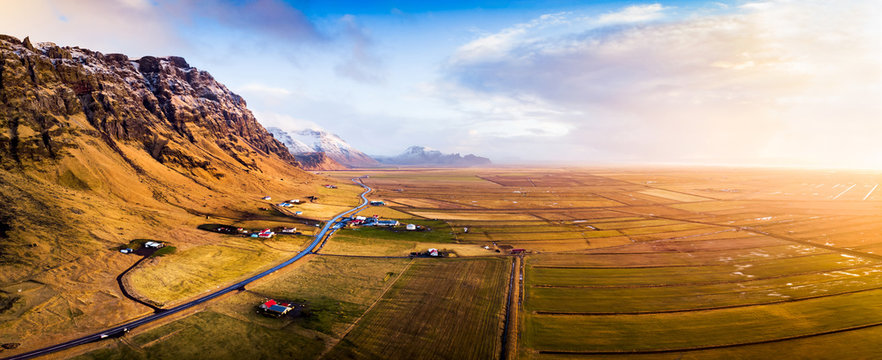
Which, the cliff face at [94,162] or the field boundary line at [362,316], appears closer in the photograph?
the field boundary line at [362,316]

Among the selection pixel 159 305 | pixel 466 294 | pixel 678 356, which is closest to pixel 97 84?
pixel 159 305

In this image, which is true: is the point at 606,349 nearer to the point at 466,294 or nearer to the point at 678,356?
the point at 678,356

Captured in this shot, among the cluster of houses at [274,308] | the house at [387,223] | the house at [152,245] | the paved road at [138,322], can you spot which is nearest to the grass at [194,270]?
the paved road at [138,322]

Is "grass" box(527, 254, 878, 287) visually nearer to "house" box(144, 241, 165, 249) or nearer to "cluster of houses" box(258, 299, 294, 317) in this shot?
"cluster of houses" box(258, 299, 294, 317)

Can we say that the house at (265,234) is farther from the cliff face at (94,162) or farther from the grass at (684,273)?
the grass at (684,273)

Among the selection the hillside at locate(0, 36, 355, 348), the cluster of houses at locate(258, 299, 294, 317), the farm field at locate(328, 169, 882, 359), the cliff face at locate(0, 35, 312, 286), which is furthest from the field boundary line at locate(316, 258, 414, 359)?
the cliff face at locate(0, 35, 312, 286)

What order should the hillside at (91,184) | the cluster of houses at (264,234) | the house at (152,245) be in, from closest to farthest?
the hillside at (91,184), the house at (152,245), the cluster of houses at (264,234)

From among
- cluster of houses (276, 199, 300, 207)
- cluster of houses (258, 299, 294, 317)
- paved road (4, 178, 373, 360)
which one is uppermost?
cluster of houses (276, 199, 300, 207)

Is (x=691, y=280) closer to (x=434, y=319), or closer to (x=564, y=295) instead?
(x=564, y=295)
